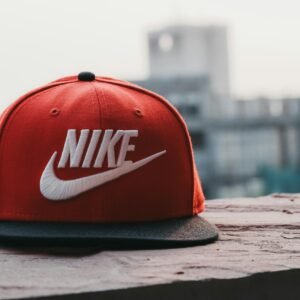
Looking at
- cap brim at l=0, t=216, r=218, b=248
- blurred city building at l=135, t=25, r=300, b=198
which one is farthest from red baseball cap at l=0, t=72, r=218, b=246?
blurred city building at l=135, t=25, r=300, b=198

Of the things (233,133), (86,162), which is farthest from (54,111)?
(233,133)

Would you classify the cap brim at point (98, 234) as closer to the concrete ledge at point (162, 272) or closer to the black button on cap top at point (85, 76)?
the concrete ledge at point (162, 272)

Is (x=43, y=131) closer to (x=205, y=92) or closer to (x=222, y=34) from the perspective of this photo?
(x=205, y=92)

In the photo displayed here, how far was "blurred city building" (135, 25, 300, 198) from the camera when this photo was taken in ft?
31.2

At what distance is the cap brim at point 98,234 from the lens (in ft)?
2.02

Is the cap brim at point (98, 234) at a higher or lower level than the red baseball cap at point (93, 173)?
lower

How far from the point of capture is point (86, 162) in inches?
25.3

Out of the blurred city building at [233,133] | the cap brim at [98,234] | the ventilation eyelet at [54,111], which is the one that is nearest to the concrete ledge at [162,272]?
the cap brim at [98,234]

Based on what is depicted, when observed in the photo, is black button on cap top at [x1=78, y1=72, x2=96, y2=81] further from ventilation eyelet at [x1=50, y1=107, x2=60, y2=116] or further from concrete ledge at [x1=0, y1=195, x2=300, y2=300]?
concrete ledge at [x1=0, y1=195, x2=300, y2=300]

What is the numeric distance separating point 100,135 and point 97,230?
92mm

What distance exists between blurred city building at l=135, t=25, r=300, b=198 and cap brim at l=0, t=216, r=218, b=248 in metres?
7.95

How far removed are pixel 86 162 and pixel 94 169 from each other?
0.01 m

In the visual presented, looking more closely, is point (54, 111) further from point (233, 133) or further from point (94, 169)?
point (233, 133)

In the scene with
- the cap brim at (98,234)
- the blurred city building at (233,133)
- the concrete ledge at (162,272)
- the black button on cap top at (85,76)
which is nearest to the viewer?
the concrete ledge at (162,272)
